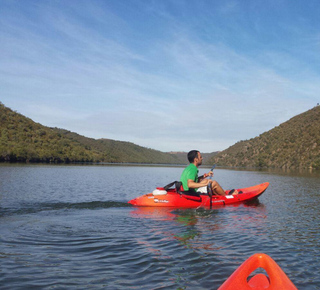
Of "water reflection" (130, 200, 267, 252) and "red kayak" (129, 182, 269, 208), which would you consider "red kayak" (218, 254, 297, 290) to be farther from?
"red kayak" (129, 182, 269, 208)

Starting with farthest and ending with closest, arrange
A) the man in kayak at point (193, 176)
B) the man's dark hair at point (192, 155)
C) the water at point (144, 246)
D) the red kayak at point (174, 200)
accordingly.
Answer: the red kayak at point (174, 200)
the man's dark hair at point (192, 155)
the man in kayak at point (193, 176)
the water at point (144, 246)

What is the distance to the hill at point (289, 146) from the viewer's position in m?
81.3

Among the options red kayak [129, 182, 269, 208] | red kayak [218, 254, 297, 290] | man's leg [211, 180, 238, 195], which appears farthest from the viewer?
man's leg [211, 180, 238, 195]

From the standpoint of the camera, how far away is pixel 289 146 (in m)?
92.6

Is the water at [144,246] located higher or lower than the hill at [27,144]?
lower

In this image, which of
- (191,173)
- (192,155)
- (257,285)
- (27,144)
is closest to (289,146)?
(27,144)

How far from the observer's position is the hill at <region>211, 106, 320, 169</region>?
81.3 m

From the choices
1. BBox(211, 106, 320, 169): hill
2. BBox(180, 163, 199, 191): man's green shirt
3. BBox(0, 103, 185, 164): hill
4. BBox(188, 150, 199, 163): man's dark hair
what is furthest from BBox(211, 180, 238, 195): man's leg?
BBox(211, 106, 320, 169): hill

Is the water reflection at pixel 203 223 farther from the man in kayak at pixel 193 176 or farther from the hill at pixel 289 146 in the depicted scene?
the hill at pixel 289 146

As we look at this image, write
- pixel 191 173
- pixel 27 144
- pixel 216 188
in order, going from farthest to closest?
pixel 27 144 → pixel 216 188 → pixel 191 173

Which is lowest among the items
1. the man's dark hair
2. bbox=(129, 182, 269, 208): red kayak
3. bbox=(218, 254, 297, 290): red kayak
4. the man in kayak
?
bbox=(129, 182, 269, 208): red kayak

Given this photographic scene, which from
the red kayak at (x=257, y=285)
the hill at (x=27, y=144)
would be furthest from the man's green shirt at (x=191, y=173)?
the hill at (x=27, y=144)

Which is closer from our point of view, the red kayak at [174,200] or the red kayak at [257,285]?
the red kayak at [257,285]

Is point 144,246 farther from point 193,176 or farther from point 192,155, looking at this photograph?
point 192,155
